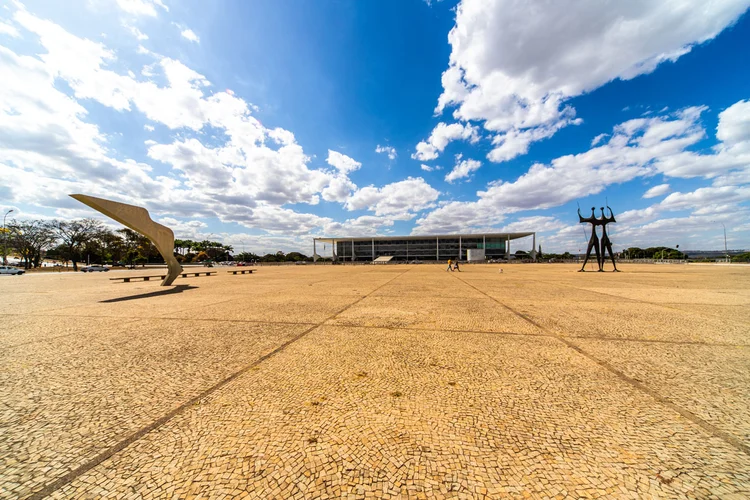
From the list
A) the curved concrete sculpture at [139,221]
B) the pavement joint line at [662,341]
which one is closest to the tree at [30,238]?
the curved concrete sculpture at [139,221]

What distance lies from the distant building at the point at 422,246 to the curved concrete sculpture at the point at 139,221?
94.5 m

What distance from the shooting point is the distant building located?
335 ft

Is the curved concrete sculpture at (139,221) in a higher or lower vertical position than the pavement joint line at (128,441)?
higher

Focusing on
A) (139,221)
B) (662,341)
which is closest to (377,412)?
(662,341)

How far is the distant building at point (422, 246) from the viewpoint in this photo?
102062 millimetres

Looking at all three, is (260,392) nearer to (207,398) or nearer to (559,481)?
(207,398)

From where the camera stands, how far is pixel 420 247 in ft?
361

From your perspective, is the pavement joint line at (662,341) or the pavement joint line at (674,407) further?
the pavement joint line at (662,341)

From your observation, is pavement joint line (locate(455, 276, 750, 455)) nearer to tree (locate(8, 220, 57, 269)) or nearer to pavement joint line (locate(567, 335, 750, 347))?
pavement joint line (locate(567, 335, 750, 347))

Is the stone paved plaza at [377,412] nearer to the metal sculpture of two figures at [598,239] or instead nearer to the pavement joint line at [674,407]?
the pavement joint line at [674,407]

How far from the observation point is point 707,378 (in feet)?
12.1

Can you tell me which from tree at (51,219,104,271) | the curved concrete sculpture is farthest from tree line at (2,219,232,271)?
the curved concrete sculpture

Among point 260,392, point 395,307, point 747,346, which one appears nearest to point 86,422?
point 260,392

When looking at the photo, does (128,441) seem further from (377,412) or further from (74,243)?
(74,243)
